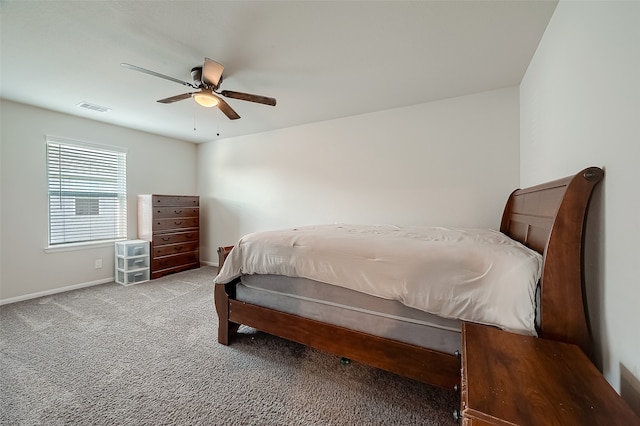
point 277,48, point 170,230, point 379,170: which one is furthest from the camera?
point 170,230

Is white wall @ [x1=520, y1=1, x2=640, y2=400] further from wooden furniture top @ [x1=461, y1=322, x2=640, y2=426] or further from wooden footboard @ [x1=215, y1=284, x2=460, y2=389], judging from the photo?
wooden footboard @ [x1=215, y1=284, x2=460, y2=389]

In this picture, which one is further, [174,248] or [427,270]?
[174,248]

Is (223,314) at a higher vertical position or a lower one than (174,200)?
lower

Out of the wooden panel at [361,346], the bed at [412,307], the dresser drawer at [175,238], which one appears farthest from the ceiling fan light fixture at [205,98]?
the dresser drawer at [175,238]

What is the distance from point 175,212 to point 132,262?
38.5 inches

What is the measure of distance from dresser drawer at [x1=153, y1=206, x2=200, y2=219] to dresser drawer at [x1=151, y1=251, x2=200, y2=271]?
2.23 feet

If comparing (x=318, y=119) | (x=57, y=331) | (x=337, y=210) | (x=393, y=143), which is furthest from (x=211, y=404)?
(x=318, y=119)

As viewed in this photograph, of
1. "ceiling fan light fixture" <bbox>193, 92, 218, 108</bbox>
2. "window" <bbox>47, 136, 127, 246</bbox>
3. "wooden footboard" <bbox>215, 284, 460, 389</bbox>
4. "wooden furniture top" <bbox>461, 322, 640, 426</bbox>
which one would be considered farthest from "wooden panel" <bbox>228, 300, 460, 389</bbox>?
"window" <bbox>47, 136, 127, 246</bbox>

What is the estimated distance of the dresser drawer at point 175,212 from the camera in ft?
13.1

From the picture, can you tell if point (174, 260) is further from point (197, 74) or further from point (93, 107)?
point (197, 74)

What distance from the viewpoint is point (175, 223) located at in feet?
14.0

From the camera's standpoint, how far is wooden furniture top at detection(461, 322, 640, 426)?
2.14 feet

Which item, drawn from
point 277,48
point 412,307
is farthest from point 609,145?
point 277,48

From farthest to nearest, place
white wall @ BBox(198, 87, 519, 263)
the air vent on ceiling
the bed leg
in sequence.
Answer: the air vent on ceiling, white wall @ BBox(198, 87, 519, 263), the bed leg
